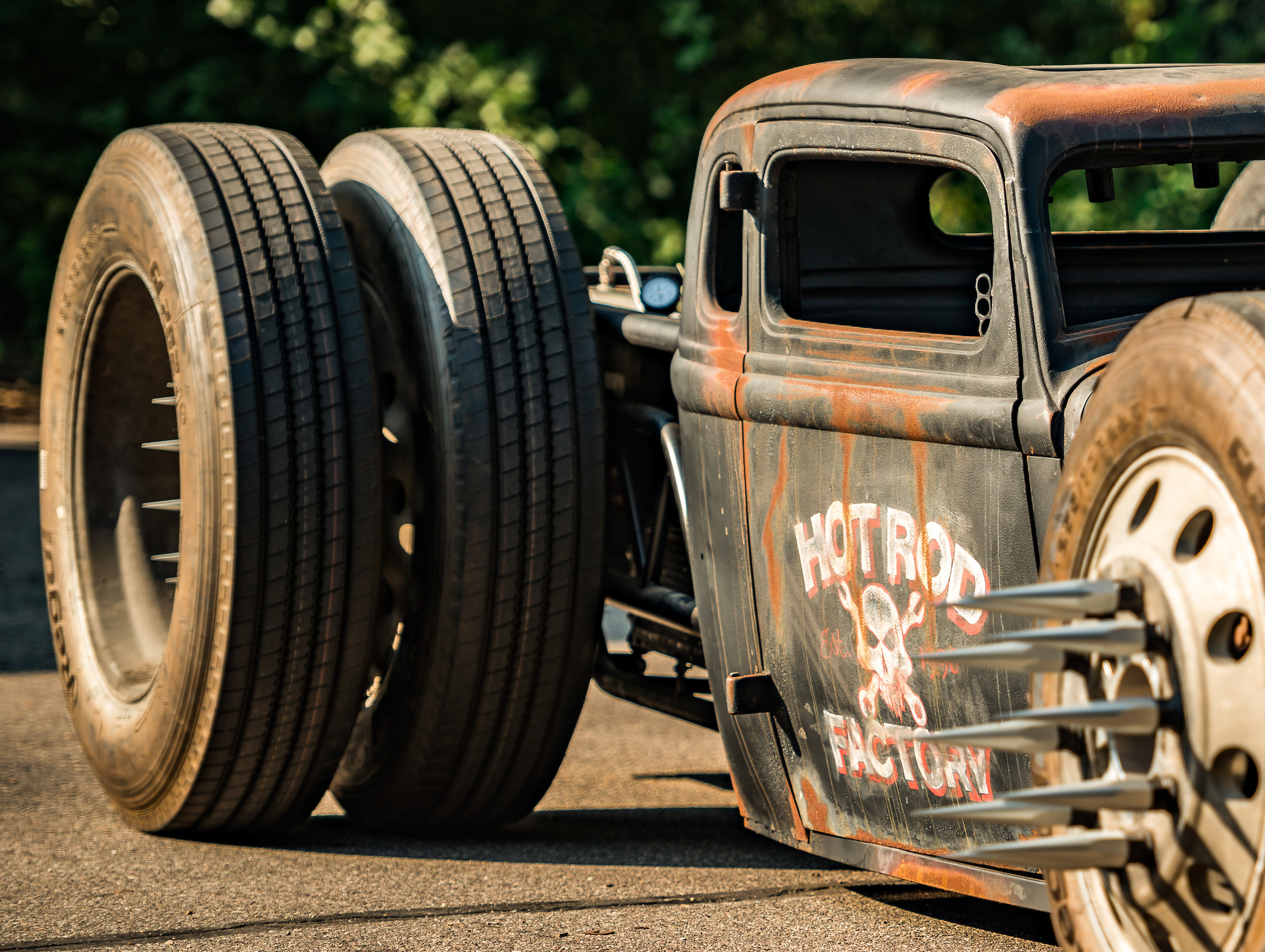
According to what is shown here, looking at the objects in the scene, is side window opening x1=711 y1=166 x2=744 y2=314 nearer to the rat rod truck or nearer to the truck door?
the rat rod truck

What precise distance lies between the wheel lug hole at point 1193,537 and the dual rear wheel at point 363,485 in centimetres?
179

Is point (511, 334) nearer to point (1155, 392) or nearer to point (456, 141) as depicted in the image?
point (456, 141)

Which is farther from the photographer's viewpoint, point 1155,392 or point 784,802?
point 784,802

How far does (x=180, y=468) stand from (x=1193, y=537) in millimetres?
2467

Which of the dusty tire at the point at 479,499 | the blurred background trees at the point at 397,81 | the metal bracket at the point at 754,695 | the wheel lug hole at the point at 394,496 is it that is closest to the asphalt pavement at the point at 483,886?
the dusty tire at the point at 479,499

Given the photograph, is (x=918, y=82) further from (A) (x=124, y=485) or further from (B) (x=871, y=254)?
(A) (x=124, y=485)

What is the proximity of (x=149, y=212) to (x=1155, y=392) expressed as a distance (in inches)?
98.4

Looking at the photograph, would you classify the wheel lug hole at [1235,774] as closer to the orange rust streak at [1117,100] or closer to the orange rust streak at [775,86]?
the orange rust streak at [1117,100]

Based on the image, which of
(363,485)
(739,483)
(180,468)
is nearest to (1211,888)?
(739,483)

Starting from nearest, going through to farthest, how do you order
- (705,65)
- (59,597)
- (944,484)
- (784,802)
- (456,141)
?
1. (944,484)
2. (784,802)
3. (456,141)
4. (59,597)
5. (705,65)

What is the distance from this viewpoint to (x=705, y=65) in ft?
42.9

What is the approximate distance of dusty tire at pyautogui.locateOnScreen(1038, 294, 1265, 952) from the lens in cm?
188

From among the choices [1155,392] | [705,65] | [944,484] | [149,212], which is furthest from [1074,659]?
[705,65]

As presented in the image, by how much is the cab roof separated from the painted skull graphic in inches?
31.1
